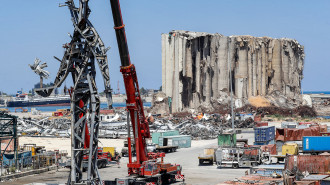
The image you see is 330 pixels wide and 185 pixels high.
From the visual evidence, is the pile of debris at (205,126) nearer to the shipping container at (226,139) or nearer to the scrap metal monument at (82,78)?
the shipping container at (226,139)

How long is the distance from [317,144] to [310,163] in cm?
1232

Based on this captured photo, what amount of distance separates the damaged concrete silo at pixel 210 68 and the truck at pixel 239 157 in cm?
8247

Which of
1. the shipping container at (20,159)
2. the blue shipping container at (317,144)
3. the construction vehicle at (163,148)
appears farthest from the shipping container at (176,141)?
the shipping container at (20,159)

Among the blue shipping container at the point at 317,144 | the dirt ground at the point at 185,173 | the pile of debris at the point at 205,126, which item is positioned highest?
the pile of debris at the point at 205,126

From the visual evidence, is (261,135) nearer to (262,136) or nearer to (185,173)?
(262,136)

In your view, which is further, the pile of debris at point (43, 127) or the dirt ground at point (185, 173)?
the pile of debris at point (43, 127)

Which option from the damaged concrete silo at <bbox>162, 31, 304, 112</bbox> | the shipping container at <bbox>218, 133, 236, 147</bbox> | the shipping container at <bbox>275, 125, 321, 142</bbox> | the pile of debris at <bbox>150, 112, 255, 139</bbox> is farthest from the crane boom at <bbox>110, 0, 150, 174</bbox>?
the damaged concrete silo at <bbox>162, 31, 304, 112</bbox>

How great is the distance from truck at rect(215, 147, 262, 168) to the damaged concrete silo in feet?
271

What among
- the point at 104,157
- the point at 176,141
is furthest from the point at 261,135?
the point at 104,157

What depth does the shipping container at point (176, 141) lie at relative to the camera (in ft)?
185

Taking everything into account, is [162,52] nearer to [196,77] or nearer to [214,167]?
[196,77]

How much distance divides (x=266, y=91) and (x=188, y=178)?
374ft

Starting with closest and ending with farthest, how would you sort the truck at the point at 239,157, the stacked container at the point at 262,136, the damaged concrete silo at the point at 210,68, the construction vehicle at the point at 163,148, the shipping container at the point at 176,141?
1. the truck at the point at 239,157
2. the construction vehicle at the point at 163,148
3. the stacked container at the point at 262,136
4. the shipping container at the point at 176,141
5. the damaged concrete silo at the point at 210,68

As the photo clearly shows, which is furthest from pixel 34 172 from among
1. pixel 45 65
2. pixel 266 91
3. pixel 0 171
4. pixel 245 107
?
pixel 266 91
